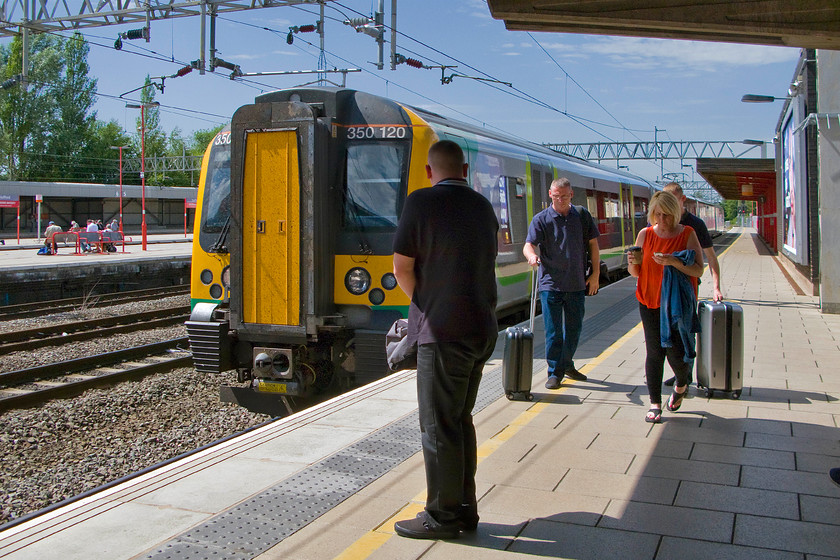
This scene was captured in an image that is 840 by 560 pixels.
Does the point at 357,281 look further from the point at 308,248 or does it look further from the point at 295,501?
the point at 295,501

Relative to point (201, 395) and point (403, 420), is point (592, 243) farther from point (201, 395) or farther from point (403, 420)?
point (201, 395)

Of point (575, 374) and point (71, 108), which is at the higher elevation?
point (71, 108)

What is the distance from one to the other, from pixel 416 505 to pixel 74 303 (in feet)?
56.8


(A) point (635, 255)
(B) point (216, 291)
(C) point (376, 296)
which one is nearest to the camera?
(A) point (635, 255)

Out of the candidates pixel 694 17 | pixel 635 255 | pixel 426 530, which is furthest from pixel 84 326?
pixel 426 530

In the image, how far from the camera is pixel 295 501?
13.7 feet

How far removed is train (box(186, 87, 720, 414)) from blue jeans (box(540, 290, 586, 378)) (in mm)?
1289

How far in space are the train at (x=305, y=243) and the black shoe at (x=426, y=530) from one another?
3.62 metres

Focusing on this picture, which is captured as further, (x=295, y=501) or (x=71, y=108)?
(x=71, y=108)

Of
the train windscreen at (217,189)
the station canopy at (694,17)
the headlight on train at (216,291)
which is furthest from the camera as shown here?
the train windscreen at (217,189)

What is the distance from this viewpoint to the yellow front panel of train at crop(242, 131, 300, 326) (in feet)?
23.9

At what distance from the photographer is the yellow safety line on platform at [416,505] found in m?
3.58

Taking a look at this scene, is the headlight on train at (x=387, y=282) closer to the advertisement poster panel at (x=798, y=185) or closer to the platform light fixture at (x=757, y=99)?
the advertisement poster panel at (x=798, y=185)

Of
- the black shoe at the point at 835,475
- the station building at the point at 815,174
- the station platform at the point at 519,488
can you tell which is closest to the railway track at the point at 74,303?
the station platform at the point at 519,488
